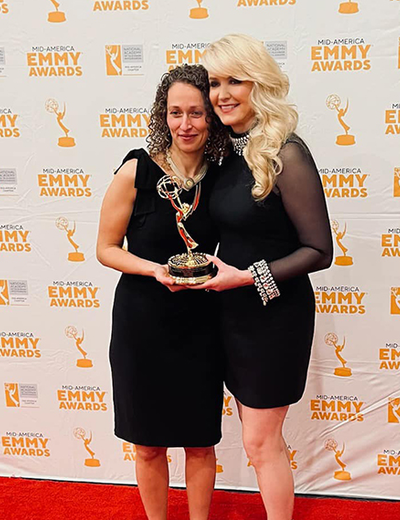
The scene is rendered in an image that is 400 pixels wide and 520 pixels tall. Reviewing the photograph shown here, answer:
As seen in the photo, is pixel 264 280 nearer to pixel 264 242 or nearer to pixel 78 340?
pixel 264 242

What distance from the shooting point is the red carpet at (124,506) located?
268 cm

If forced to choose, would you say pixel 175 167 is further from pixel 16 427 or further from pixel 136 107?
pixel 16 427

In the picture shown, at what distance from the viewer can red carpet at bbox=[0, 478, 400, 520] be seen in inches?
105

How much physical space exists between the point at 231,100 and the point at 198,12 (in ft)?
2.38

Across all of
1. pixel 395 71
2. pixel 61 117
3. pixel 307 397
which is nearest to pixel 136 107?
pixel 61 117

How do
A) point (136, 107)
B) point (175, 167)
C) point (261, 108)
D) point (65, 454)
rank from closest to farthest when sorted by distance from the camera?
point (261, 108), point (175, 167), point (136, 107), point (65, 454)

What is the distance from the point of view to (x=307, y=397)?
9.29 feet

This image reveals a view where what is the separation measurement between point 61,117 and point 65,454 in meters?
1.50

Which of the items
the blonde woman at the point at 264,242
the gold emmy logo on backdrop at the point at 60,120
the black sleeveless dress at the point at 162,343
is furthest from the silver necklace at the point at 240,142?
the gold emmy logo on backdrop at the point at 60,120

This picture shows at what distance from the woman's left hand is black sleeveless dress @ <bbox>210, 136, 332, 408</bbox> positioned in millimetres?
66

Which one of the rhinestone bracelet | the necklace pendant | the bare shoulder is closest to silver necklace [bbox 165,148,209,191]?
the necklace pendant

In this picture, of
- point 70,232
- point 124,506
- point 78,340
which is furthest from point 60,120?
point 124,506

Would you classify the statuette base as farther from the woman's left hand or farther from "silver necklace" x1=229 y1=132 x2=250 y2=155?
"silver necklace" x1=229 y1=132 x2=250 y2=155

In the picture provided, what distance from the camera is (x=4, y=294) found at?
9.50 ft
